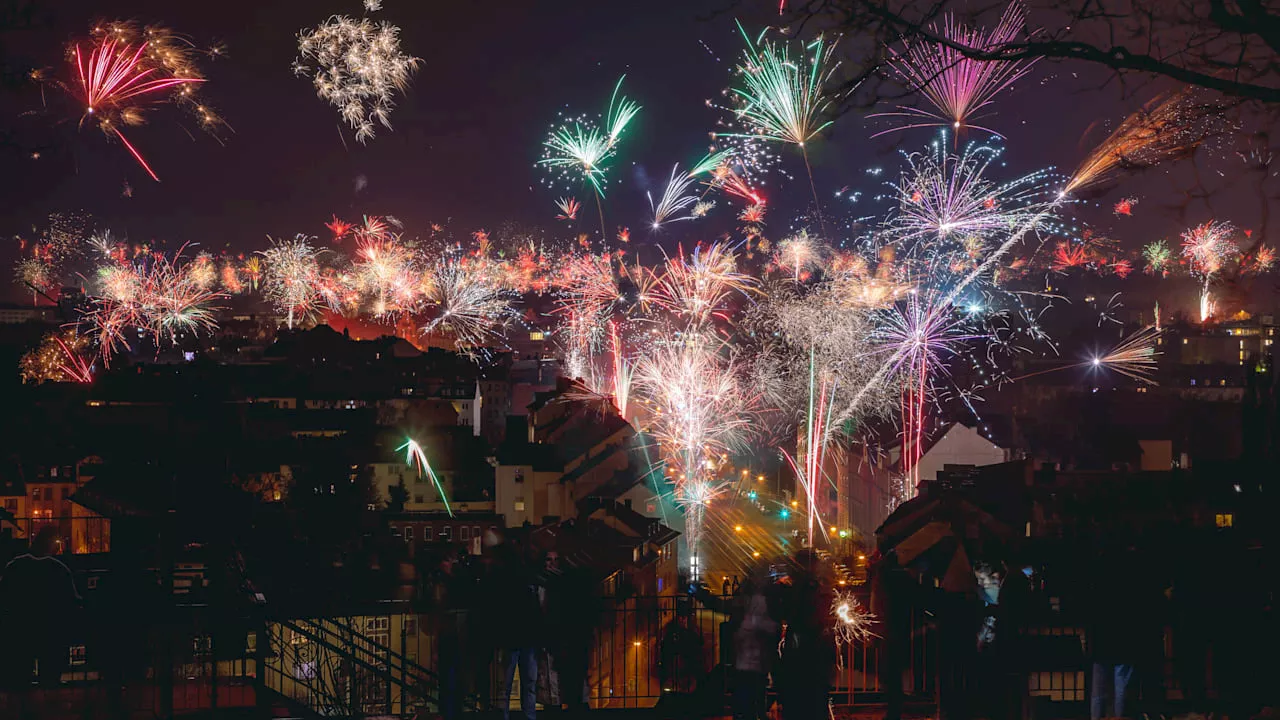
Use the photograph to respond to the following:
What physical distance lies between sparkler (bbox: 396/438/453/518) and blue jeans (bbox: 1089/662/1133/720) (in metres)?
27.9

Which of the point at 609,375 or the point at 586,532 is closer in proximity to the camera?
the point at 586,532

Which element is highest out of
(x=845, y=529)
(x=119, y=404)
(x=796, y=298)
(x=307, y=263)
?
(x=307, y=263)

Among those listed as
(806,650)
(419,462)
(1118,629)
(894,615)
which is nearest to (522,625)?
(806,650)

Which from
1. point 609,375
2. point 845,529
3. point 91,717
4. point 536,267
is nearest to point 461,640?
point 91,717

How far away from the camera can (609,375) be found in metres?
62.8

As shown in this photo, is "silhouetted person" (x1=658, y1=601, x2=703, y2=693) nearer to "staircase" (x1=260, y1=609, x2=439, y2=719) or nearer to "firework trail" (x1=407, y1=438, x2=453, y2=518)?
"staircase" (x1=260, y1=609, x2=439, y2=719)

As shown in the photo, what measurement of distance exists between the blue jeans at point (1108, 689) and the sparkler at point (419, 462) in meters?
27.9

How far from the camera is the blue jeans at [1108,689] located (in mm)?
8242

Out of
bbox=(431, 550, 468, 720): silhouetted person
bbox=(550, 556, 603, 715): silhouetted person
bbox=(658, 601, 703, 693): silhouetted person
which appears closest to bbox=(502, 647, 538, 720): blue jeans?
bbox=(550, 556, 603, 715): silhouetted person

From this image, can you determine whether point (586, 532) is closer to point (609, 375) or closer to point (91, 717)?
point (91, 717)

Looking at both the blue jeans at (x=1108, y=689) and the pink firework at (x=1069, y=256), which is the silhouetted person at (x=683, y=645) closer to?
the blue jeans at (x=1108, y=689)

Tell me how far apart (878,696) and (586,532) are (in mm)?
18136

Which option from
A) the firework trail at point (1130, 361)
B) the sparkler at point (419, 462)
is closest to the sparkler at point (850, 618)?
the sparkler at point (419, 462)

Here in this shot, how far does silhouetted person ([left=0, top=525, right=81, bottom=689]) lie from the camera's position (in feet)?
30.1
